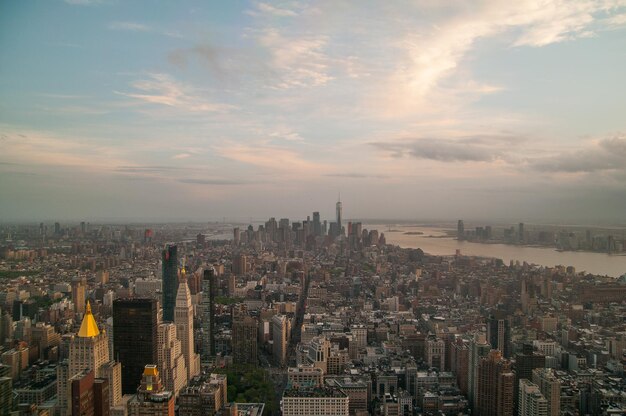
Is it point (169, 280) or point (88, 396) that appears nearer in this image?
point (88, 396)

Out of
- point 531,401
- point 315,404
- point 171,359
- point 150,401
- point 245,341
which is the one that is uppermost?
point 150,401

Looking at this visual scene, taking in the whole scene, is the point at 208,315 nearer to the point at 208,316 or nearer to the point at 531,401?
the point at 208,316

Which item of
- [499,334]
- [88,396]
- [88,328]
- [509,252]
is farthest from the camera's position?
[509,252]

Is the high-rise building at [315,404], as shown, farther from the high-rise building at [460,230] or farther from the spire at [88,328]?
the high-rise building at [460,230]

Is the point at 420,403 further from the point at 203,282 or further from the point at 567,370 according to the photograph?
the point at 203,282

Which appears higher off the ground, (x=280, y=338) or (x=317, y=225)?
(x=317, y=225)

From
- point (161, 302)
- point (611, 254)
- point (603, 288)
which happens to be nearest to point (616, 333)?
point (603, 288)

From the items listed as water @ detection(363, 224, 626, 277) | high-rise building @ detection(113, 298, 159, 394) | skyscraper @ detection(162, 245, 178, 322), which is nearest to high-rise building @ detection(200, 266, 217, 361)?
skyscraper @ detection(162, 245, 178, 322)

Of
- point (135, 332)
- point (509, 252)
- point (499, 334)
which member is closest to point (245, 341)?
point (135, 332)

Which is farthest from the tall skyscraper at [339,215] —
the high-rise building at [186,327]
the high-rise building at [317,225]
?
the high-rise building at [186,327]
